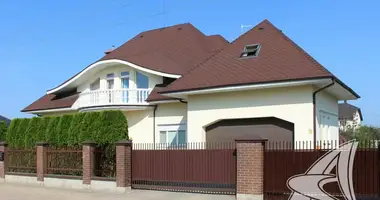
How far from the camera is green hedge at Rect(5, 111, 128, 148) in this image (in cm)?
1884

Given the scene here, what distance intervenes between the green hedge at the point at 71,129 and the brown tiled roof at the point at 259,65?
279 centimetres

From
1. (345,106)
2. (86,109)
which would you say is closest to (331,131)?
(86,109)

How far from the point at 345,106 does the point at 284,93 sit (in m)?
67.4

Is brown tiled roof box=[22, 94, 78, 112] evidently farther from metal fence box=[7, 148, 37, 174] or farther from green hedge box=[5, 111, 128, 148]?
metal fence box=[7, 148, 37, 174]

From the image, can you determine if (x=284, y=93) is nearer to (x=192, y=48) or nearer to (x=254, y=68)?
(x=254, y=68)

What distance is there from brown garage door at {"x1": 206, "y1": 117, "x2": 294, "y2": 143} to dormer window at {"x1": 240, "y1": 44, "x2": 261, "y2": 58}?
3.10 metres

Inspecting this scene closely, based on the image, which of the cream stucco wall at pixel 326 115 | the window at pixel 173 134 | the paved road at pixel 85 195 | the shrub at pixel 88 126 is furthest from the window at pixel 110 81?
the cream stucco wall at pixel 326 115

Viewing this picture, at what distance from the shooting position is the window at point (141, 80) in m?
24.1

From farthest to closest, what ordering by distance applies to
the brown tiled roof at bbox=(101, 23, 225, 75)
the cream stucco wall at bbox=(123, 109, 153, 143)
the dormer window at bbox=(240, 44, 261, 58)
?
1. the brown tiled roof at bbox=(101, 23, 225, 75)
2. the cream stucco wall at bbox=(123, 109, 153, 143)
3. the dormer window at bbox=(240, 44, 261, 58)

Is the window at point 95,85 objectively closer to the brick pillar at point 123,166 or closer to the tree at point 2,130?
the tree at point 2,130

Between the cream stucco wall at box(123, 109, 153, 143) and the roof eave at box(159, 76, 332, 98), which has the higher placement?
the roof eave at box(159, 76, 332, 98)

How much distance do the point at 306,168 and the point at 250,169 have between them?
1644 mm

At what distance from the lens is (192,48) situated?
26.3 m

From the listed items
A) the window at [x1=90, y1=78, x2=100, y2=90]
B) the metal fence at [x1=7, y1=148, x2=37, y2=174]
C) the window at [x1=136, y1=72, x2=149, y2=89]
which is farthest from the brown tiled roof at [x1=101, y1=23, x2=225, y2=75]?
the metal fence at [x1=7, y1=148, x2=37, y2=174]
